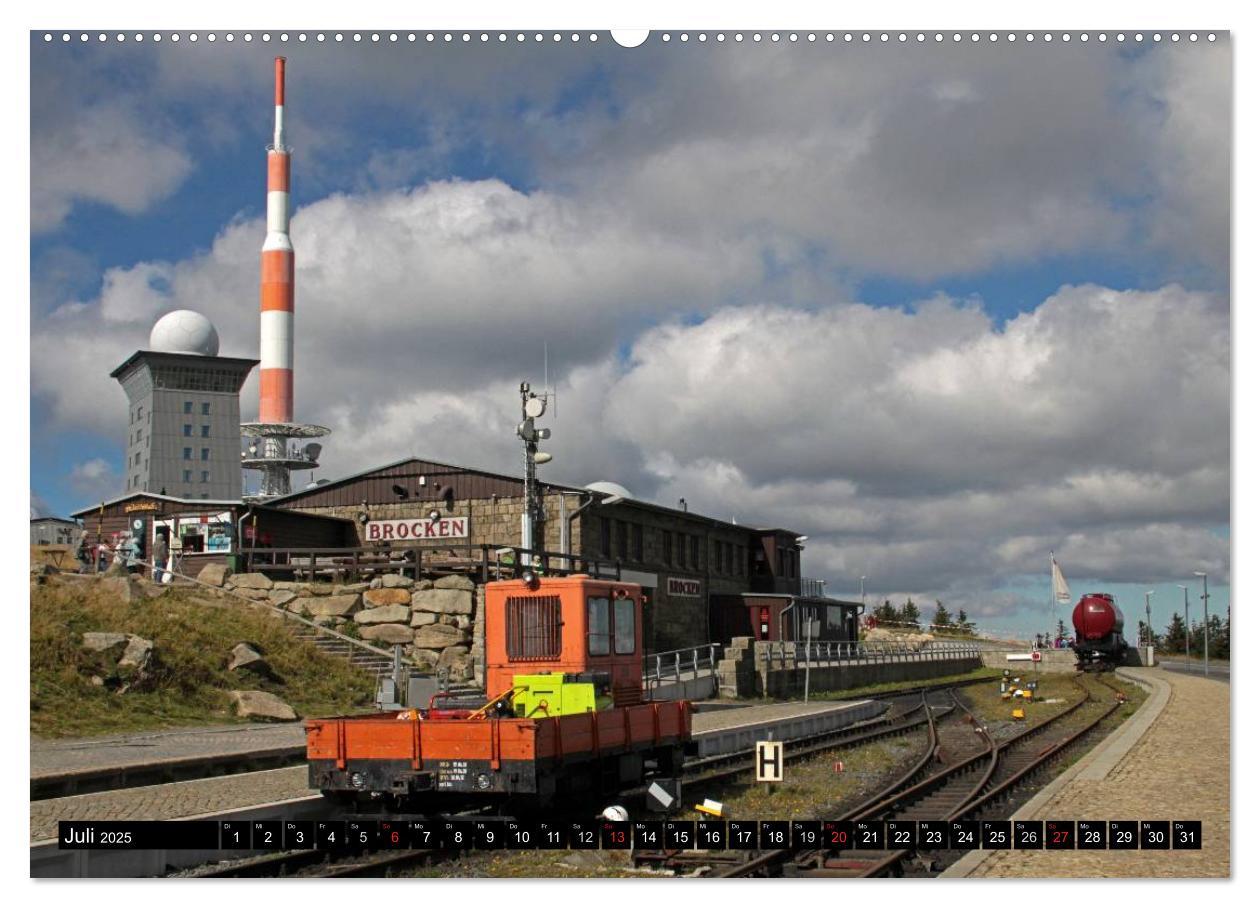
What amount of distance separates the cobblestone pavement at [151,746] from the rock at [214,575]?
1232cm

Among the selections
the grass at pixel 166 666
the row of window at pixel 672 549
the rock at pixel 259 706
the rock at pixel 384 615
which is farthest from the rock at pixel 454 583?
the rock at pixel 259 706

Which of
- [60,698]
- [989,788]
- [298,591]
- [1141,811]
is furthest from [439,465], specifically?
[1141,811]

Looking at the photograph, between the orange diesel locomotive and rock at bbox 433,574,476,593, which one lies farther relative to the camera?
rock at bbox 433,574,476,593

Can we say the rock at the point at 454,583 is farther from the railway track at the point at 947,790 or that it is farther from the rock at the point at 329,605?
the railway track at the point at 947,790

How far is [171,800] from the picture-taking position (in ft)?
44.9

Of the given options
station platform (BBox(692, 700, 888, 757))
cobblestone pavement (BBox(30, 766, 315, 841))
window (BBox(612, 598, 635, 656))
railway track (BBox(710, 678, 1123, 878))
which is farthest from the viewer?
station platform (BBox(692, 700, 888, 757))

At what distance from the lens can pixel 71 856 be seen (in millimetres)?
8617

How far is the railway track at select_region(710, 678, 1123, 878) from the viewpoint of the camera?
33.1ft

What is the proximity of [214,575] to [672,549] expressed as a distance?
54.9 feet

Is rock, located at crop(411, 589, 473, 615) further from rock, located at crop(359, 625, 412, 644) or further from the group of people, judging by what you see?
the group of people

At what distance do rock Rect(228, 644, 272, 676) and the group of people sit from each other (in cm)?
671

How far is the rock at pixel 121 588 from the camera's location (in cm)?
2945

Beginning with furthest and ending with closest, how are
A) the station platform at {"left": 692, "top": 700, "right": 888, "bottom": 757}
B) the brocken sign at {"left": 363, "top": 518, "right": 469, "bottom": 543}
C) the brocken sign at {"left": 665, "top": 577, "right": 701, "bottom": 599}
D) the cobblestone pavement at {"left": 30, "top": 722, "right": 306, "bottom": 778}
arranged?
the brocken sign at {"left": 665, "top": 577, "right": 701, "bottom": 599} < the brocken sign at {"left": 363, "top": 518, "right": 469, "bottom": 543} < the station platform at {"left": 692, "top": 700, "right": 888, "bottom": 757} < the cobblestone pavement at {"left": 30, "top": 722, "right": 306, "bottom": 778}

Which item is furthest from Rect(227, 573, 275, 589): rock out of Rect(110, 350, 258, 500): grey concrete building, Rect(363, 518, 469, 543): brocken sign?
Rect(110, 350, 258, 500): grey concrete building
